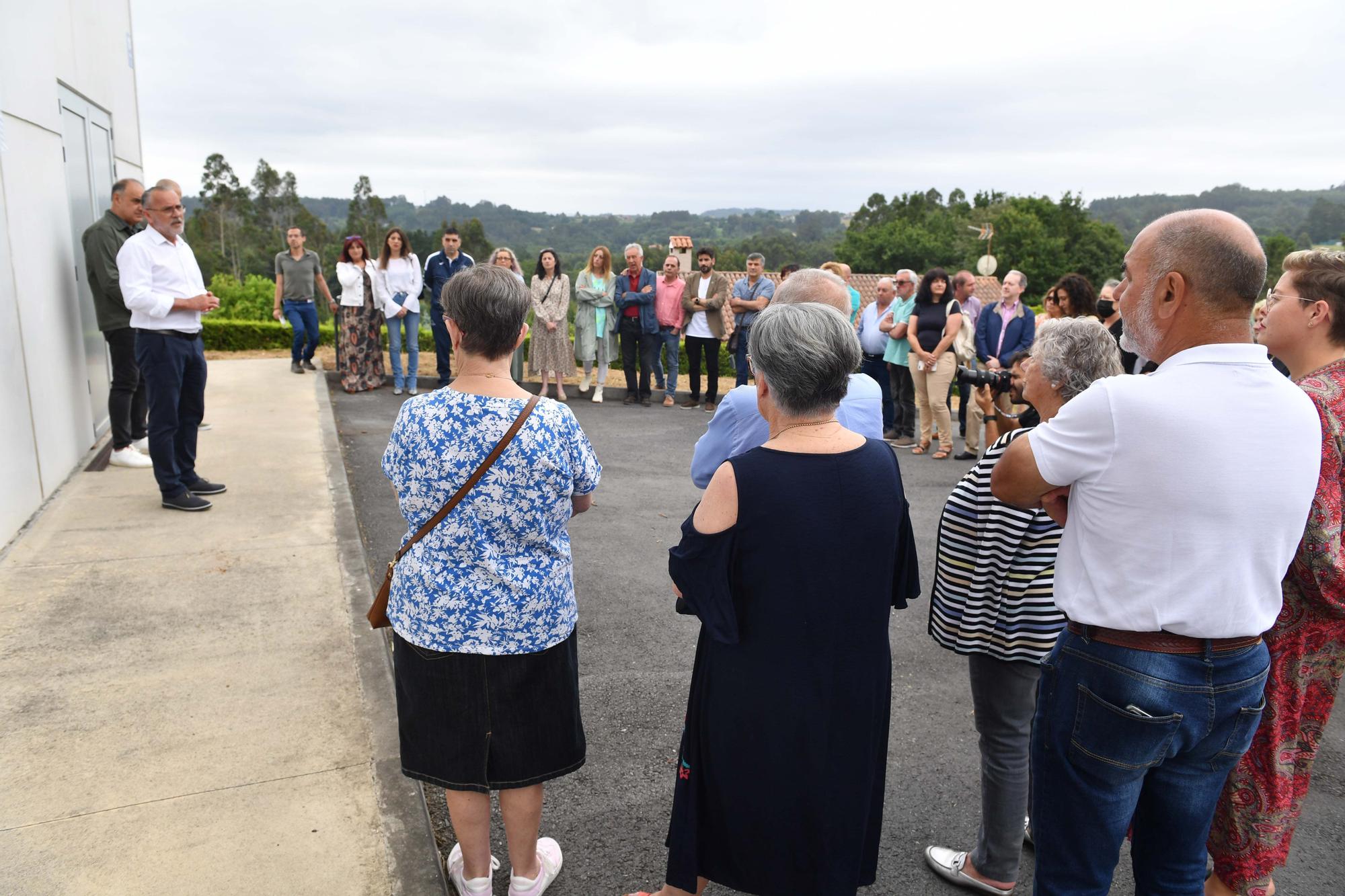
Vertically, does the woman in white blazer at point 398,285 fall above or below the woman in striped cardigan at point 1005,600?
above

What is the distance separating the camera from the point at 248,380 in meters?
11.0

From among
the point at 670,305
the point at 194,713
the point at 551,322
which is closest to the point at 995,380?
the point at 194,713

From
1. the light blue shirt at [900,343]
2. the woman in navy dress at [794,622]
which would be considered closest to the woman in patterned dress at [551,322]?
the light blue shirt at [900,343]

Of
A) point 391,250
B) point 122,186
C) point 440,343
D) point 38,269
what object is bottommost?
point 440,343

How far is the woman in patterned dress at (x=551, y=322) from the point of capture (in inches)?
Answer: 438

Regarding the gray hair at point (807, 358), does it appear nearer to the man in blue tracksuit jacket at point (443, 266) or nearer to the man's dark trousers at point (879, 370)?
the man's dark trousers at point (879, 370)

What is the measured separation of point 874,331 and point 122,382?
7.27 m

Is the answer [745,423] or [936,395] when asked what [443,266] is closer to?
[936,395]

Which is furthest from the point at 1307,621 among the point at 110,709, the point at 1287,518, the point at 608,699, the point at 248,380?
the point at 248,380

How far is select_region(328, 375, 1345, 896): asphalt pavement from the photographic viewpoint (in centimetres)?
294

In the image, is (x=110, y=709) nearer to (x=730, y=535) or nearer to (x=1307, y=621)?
(x=730, y=535)

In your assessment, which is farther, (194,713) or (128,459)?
(128,459)

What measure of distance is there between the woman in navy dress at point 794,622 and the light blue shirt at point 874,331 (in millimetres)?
7936

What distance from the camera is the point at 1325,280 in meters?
2.56
